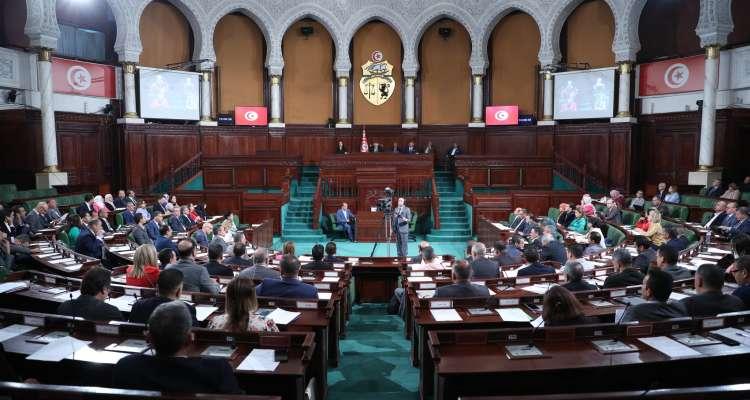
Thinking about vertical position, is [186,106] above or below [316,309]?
above

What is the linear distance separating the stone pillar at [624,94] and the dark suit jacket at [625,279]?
13036mm

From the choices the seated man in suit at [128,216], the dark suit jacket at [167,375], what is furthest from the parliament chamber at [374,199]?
the seated man in suit at [128,216]

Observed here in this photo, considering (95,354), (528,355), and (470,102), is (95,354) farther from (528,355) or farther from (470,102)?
(470,102)

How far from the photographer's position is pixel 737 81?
14.7m

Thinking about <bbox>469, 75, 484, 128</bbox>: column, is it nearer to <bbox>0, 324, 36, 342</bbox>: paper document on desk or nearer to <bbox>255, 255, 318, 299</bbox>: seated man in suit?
<bbox>255, 255, 318, 299</bbox>: seated man in suit

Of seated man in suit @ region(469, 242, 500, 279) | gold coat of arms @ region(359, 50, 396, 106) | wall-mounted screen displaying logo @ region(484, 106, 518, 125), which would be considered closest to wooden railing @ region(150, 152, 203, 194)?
gold coat of arms @ region(359, 50, 396, 106)

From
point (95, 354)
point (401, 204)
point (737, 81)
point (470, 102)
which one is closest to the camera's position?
point (95, 354)

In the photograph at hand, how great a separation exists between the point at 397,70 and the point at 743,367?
59.8 ft

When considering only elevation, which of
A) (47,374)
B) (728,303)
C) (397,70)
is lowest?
(47,374)

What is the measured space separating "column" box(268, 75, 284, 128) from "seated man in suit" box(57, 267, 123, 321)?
1613cm

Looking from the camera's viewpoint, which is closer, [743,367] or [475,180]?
[743,367]

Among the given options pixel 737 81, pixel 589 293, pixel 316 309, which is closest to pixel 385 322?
pixel 316 309

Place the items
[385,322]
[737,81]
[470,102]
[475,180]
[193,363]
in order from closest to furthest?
[193,363] < [385,322] < [737,81] < [475,180] < [470,102]

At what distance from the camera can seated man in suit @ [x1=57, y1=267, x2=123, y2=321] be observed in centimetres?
423
